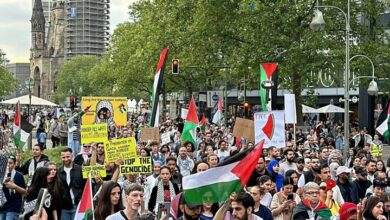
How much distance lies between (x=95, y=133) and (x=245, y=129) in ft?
10.5

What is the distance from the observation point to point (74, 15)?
17025 centimetres

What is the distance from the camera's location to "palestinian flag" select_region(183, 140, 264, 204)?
7277 mm

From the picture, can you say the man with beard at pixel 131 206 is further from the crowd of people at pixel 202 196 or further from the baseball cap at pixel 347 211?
the baseball cap at pixel 347 211

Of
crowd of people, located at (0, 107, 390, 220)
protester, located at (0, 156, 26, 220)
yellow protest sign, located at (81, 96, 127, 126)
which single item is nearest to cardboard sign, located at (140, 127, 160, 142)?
crowd of people, located at (0, 107, 390, 220)

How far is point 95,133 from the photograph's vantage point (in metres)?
13.7

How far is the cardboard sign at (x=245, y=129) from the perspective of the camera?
15332 millimetres

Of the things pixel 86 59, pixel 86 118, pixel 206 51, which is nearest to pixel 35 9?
pixel 86 59

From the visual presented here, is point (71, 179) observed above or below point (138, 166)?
below

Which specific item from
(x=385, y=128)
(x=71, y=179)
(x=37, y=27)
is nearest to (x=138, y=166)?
(x=71, y=179)

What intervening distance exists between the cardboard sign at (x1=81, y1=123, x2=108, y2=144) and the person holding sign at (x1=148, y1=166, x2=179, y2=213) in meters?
3.63

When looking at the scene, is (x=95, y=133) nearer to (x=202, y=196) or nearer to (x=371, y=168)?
(x=371, y=168)

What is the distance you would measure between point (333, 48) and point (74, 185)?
1977 cm

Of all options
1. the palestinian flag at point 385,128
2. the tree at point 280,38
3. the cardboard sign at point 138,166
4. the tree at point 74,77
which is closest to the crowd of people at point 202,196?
the cardboard sign at point 138,166

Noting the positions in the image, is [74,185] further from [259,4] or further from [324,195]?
[259,4]
